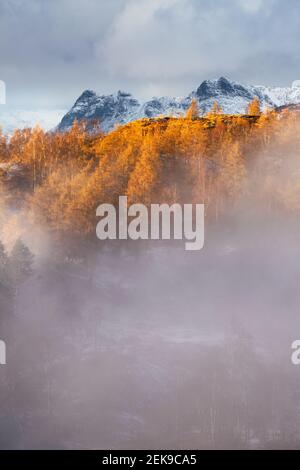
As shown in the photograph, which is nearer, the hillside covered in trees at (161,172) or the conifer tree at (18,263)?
the conifer tree at (18,263)

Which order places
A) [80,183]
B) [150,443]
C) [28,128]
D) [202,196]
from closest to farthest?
[150,443], [80,183], [202,196], [28,128]

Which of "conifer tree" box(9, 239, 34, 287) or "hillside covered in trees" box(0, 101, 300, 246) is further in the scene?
"hillside covered in trees" box(0, 101, 300, 246)

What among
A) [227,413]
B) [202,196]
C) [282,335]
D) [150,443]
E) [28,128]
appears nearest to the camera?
[150,443]

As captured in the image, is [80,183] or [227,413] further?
[80,183]

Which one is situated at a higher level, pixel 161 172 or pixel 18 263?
pixel 161 172

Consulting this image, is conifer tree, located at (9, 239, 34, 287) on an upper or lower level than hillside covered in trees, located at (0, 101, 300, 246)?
lower

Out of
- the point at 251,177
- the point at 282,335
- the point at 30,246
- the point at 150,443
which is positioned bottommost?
the point at 150,443

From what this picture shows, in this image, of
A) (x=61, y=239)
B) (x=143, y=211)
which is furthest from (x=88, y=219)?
(x=143, y=211)

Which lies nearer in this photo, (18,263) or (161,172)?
(18,263)

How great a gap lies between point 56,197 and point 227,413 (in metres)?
29.8

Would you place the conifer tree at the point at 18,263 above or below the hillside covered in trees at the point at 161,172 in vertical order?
below

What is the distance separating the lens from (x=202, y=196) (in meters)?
64.2

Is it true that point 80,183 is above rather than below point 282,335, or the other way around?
above

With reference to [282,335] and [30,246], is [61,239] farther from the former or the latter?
[282,335]
